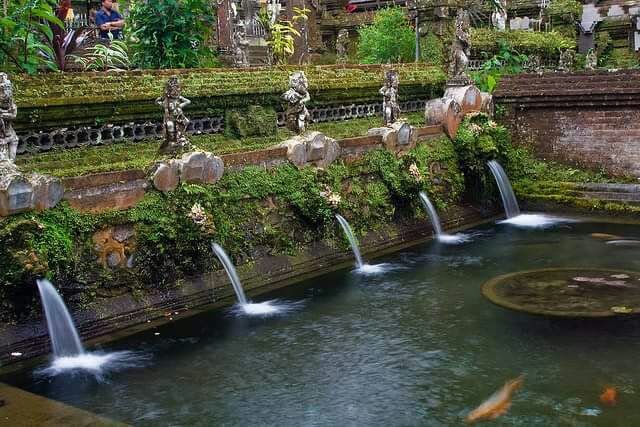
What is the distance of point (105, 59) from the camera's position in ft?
40.6

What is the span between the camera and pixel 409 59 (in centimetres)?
1630

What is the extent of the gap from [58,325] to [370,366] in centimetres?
288

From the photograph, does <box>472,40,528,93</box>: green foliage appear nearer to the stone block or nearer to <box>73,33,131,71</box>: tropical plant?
<box>73,33,131,71</box>: tropical plant

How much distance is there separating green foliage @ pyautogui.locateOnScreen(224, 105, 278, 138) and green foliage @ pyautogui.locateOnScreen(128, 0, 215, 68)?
2.02 meters

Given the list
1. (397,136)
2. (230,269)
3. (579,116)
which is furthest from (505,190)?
(230,269)

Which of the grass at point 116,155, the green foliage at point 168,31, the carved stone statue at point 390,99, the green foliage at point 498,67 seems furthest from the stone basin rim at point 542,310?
the green foliage at point 498,67

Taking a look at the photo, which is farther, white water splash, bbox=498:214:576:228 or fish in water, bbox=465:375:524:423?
white water splash, bbox=498:214:576:228

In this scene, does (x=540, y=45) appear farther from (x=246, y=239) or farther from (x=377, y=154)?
(x=246, y=239)

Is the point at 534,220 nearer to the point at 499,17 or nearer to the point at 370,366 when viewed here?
the point at 370,366

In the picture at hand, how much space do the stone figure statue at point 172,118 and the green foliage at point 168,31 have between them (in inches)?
131

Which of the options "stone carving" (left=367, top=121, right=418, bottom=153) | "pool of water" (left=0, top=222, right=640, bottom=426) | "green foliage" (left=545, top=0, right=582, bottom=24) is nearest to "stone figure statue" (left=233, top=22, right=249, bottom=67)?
"stone carving" (left=367, top=121, right=418, bottom=153)

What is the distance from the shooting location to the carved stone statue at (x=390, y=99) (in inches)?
474

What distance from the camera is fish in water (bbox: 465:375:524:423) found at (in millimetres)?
5520

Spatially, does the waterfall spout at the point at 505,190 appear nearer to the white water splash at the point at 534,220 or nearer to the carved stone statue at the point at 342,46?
the white water splash at the point at 534,220
